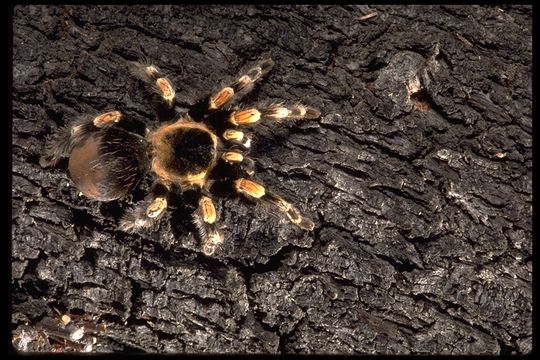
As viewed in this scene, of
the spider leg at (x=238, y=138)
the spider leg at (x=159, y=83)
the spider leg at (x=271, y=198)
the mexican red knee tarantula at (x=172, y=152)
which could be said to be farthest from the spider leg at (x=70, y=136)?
the spider leg at (x=271, y=198)

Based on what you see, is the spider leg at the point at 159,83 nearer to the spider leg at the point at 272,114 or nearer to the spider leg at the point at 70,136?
the spider leg at the point at 70,136

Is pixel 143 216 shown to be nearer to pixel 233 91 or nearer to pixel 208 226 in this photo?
pixel 208 226

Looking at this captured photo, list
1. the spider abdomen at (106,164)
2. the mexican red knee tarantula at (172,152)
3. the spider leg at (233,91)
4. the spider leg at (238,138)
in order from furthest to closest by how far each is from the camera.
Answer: the spider leg at (238,138)
the spider leg at (233,91)
the mexican red knee tarantula at (172,152)
the spider abdomen at (106,164)

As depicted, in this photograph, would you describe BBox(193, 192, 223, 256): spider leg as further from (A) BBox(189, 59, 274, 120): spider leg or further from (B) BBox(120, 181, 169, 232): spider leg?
(A) BBox(189, 59, 274, 120): spider leg

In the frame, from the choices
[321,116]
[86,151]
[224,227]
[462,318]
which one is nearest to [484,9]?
[321,116]

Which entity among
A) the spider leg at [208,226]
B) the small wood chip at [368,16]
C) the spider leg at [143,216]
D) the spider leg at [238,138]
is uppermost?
the small wood chip at [368,16]

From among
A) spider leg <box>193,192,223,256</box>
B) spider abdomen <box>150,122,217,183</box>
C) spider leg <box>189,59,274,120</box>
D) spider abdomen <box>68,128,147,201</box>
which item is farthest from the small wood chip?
spider abdomen <box>68,128,147,201</box>
